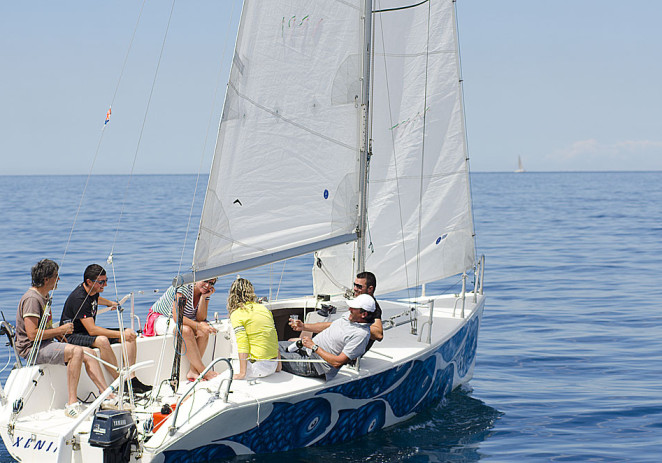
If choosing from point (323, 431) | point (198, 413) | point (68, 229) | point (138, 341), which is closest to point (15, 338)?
point (138, 341)

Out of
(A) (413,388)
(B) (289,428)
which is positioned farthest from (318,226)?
(B) (289,428)

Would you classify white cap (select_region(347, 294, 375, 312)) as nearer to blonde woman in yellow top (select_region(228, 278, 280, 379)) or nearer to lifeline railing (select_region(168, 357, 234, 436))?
blonde woman in yellow top (select_region(228, 278, 280, 379))

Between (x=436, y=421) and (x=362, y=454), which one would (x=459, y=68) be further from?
(x=362, y=454)

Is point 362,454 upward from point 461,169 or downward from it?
downward

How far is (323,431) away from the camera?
24.1 feet

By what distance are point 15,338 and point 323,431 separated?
9.61 ft

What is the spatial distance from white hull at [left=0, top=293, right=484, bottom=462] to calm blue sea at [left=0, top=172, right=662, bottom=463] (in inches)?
9.5

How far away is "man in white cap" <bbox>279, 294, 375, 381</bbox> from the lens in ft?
23.8

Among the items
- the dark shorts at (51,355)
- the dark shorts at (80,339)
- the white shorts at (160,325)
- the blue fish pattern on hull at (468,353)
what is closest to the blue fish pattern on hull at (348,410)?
the blue fish pattern on hull at (468,353)

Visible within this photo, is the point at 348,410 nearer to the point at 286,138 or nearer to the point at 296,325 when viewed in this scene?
the point at 296,325

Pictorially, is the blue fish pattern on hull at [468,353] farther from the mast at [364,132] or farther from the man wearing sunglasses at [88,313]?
the man wearing sunglasses at [88,313]

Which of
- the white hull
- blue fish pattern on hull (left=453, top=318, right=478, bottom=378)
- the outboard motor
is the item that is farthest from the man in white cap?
blue fish pattern on hull (left=453, top=318, right=478, bottom=378)

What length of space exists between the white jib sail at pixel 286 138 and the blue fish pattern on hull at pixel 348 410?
140 cm

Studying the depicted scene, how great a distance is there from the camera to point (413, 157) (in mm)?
10047
